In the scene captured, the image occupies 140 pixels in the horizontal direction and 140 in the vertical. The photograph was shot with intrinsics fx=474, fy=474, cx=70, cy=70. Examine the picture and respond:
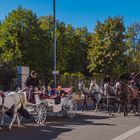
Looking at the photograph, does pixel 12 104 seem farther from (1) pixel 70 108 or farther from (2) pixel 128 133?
(1) pixel 70 108

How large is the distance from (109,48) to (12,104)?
32131 mm

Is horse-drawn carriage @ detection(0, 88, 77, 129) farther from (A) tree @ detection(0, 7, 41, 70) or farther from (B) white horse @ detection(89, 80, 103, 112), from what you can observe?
(A) tree @ detection(0, 7, 41, 70)

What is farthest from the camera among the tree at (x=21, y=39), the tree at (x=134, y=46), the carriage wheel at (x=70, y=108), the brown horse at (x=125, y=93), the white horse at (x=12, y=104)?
the tree at (x=134, y=46)

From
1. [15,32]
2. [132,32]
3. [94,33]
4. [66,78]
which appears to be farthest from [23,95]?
[132,32]

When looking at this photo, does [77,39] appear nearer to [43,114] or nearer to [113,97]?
[113,97]

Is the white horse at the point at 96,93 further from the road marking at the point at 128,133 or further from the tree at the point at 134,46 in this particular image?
the tree at the point at 134,46

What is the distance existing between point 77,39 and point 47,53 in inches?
595

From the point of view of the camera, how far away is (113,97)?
25.9 m

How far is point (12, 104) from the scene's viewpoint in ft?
55.8

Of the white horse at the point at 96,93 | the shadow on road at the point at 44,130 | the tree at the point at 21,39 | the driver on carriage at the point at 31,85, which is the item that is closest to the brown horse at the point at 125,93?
the white horse at the point at 96,93

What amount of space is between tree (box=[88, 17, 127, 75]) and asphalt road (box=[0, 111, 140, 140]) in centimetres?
2818

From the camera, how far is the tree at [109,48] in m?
48.4

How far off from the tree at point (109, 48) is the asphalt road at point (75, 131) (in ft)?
92.5

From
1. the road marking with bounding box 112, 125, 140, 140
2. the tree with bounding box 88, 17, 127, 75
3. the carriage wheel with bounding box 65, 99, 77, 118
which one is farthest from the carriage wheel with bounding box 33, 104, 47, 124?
the tree with bounding box 88, 17, 127, 75
